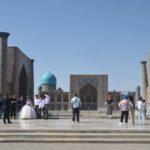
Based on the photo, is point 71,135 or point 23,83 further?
point 23,83

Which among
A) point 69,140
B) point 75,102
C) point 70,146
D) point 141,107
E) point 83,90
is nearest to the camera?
point 70,146

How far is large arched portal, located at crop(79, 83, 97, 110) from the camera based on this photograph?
6287 cm

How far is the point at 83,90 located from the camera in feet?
206

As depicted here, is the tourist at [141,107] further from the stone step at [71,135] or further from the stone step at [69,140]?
the stone step at [69,140]

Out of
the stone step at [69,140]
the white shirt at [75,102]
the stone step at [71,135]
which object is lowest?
the stone step at [69,140]

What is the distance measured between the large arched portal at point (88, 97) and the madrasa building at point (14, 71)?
25290 millimetres

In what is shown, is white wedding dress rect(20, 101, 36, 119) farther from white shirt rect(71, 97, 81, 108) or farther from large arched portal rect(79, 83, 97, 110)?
large arched portal rect(79, 83, 97, 110)

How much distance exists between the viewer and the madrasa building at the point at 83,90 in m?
58.8

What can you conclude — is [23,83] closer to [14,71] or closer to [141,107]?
[14,71]

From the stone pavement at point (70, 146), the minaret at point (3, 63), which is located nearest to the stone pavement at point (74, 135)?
the stone pavement at point (70, 146)

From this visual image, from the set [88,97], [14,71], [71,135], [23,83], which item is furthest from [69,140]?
[88,97]

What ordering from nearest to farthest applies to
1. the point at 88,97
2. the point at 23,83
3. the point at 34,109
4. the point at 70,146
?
the point at 70,146, the point at 34,109, the point at 23,83, the point at 88,97

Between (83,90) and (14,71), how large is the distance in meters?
30.9

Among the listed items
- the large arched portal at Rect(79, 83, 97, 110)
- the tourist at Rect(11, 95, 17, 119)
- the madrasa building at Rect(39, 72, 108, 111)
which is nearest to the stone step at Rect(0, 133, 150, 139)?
the tourist at Rect(11, 95, 17, 119)
